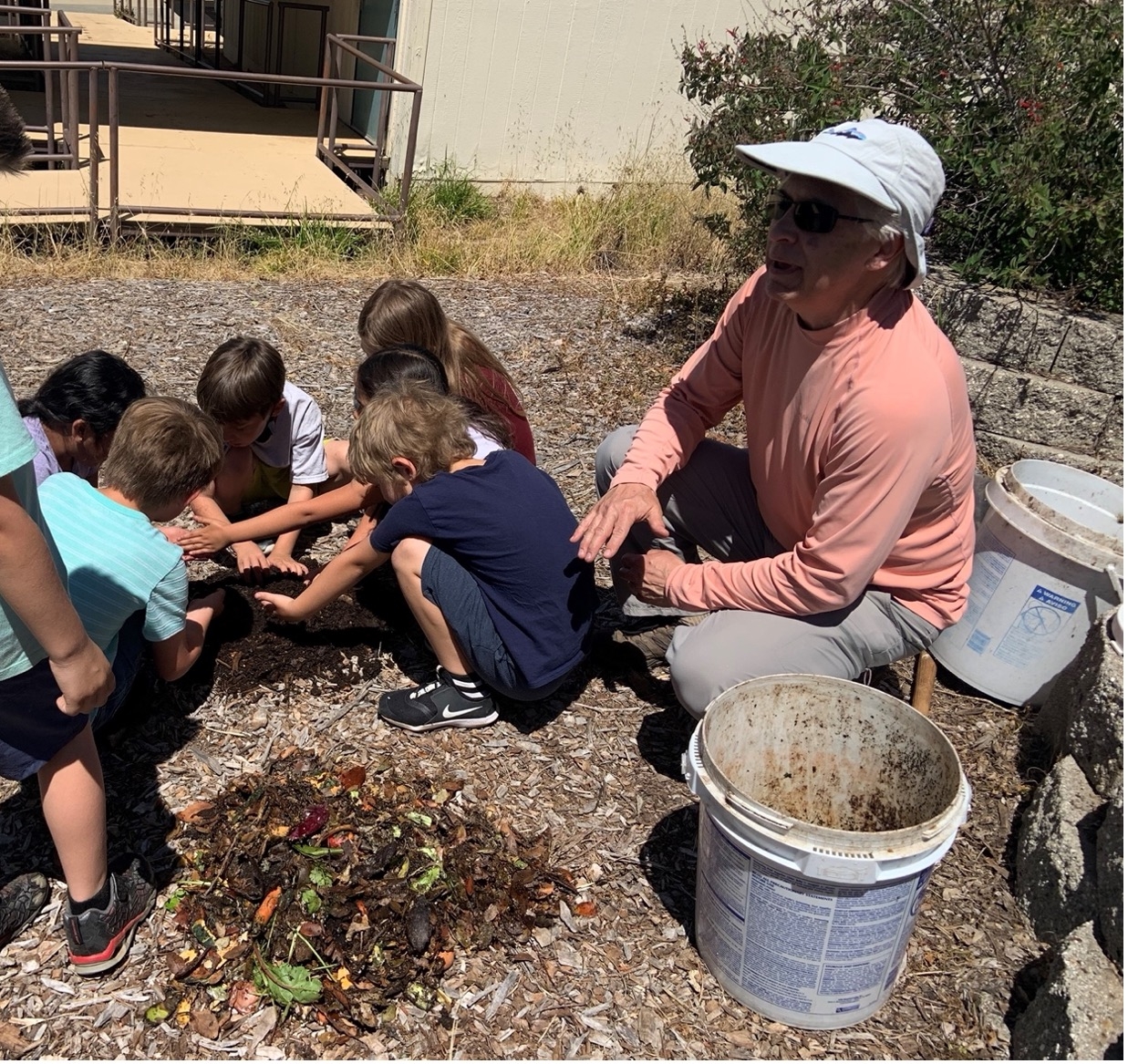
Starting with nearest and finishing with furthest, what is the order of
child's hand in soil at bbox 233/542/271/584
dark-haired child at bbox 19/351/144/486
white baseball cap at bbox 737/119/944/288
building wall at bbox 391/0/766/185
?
white baseball cap at bbox 737/119/944/288 → dark-haired child at bbox 19/351/144/486 → child's hand in soil at bbox 233/542/271/584 → building wall at bbox 391/0/766/185

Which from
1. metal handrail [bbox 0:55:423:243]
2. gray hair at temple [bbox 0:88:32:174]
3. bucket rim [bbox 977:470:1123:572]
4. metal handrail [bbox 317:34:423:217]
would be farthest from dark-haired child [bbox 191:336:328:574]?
metal handrail [bbox 317:34:423:217]

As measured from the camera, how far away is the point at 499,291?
744cm

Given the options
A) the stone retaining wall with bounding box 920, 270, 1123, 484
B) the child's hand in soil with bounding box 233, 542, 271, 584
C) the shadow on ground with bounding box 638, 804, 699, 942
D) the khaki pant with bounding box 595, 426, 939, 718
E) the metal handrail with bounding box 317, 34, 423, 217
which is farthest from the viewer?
the metal handrail with bounding box 317, 34, 423, 217

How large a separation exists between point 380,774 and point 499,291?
4943mm

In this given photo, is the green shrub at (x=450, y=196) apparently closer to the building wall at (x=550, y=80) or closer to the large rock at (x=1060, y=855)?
the building wall at (x=550, y=80)

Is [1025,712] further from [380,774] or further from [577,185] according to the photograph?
[577,185]

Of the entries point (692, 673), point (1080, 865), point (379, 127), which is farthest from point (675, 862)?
point (379, 127)

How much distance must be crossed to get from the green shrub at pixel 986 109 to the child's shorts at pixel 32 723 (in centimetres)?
480

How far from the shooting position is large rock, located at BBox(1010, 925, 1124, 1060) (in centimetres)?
214

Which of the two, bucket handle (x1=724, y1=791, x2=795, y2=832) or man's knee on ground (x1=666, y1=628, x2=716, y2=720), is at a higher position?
bucket handle (x1=724, y1=791, x2=795, y2=832)

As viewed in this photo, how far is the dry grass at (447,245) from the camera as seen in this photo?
7234 mm

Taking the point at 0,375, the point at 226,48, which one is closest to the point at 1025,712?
the point at 0,375

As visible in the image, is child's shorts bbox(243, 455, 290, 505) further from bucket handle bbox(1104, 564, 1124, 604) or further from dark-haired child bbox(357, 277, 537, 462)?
bucket handle bbox(1104, 564, 1124, 604)

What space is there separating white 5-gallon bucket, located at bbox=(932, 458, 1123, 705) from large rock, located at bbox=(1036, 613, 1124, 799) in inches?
6.3
